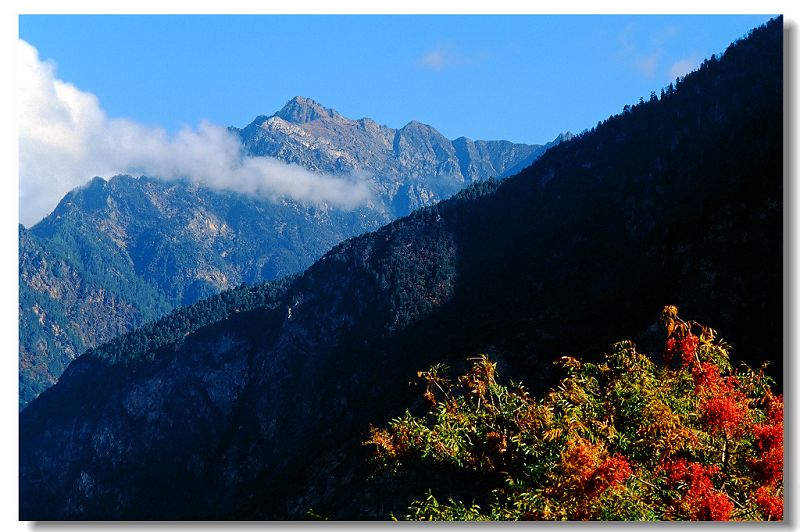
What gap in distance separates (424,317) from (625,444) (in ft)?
290

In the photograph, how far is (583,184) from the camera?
108250 mm

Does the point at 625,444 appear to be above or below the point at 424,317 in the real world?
above

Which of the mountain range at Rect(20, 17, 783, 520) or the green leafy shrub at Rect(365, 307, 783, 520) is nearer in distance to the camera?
the green leafy shrub at Rect(365, 307, 783, 520)

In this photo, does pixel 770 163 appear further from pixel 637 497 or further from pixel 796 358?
pixel 637 497

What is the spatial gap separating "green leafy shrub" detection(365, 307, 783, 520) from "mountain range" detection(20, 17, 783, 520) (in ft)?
17.0

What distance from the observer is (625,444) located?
37.7ft

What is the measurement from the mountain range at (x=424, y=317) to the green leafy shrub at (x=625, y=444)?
17.0 ft

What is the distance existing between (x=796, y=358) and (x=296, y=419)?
311ft

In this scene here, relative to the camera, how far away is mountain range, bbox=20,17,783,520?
4731 cm

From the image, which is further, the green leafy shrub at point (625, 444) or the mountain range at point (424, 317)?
the mountain range at point (424, 317)

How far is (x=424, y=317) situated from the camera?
99.9 m

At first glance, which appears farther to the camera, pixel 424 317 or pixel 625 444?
pixel 424 317

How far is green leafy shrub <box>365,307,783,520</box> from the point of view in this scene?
10.9 metres

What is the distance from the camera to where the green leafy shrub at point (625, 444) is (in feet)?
35.7
